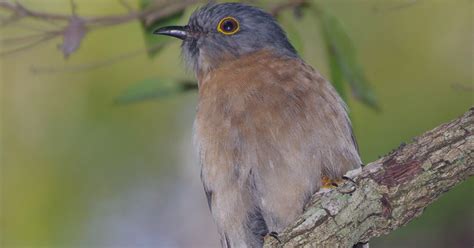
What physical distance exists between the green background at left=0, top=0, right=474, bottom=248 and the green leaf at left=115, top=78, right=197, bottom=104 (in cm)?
21

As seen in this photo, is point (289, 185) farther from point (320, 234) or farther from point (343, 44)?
point (343, 44)

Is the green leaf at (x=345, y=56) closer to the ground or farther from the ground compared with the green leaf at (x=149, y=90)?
closer to the ground

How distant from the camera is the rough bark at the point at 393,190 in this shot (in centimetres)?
479

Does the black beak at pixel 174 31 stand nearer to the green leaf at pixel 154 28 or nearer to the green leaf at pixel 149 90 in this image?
the green leaf at pixel 154 28

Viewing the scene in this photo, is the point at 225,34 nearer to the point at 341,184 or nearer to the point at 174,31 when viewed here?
the point at 174,31

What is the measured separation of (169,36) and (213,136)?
4.28 ft

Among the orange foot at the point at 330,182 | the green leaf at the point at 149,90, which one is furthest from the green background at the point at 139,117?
the orange foot at the point at 330,182

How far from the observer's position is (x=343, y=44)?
21.5ft

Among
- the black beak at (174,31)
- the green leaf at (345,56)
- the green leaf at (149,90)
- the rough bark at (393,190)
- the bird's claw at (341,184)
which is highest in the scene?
the black beak at (174,31)

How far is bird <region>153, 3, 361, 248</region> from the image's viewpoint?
18.1ft

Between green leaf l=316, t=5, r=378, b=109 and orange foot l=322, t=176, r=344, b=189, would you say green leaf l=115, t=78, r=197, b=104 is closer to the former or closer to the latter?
green leaf l=316, t=5, r=378, b=109

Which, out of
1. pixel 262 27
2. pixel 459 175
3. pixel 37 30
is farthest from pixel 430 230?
pixel 37 30

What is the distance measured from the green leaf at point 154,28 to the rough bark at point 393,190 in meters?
2.17

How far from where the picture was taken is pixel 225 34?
670 centimetres
